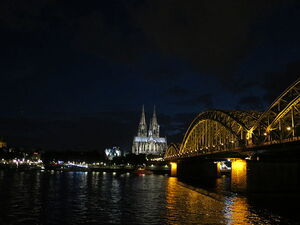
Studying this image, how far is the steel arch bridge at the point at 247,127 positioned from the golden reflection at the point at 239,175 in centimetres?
265

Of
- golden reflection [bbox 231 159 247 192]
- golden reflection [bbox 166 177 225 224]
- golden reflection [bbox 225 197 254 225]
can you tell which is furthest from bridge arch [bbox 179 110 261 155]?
golden reflection [bbox 166 177 225 224]

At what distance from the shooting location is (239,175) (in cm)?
5722

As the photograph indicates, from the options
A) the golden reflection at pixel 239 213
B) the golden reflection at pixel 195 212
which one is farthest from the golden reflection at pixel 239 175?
the golden reflection at pixel 195 212

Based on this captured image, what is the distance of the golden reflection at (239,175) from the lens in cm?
5486

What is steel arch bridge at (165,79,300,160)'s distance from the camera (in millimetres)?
49619

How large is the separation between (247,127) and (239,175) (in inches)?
400

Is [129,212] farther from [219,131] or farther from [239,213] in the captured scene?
[219,131]

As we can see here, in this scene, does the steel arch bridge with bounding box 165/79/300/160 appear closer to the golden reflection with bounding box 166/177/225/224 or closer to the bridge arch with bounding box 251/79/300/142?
the bridge arch with bounding box 251/79/300/142

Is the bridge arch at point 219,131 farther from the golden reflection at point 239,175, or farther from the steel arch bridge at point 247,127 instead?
the golden reflection at point 239,175

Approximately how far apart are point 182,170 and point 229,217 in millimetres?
84993

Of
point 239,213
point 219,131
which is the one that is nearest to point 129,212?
point 239,213

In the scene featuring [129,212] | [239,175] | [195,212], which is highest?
[239,175]

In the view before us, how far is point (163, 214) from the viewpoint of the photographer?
35844 mm

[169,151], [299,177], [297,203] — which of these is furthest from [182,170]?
[297,203]
